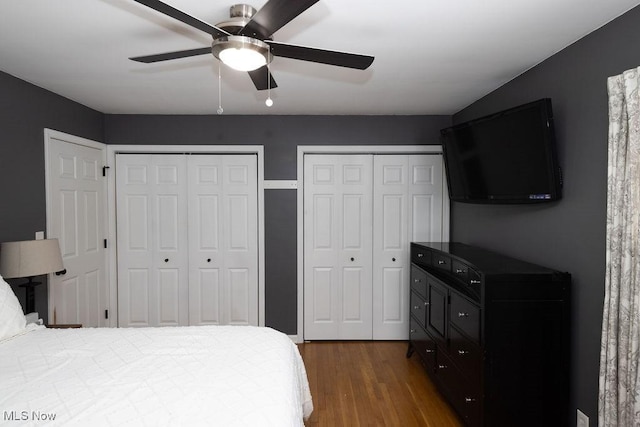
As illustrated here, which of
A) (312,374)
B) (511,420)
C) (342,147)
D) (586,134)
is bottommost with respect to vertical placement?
(312,374)

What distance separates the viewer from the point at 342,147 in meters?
3.69

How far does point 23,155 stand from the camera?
259 centimetres

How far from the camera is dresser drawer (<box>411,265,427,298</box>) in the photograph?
3000 millimetres

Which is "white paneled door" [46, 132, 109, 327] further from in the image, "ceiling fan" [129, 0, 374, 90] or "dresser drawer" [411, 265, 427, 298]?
"dresser drawer" [411, 265, 427, 298]

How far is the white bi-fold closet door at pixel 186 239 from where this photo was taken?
3705mm

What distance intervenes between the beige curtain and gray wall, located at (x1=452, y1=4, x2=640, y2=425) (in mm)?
191

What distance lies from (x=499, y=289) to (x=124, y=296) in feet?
12.1

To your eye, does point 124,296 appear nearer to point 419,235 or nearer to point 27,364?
point 27,364

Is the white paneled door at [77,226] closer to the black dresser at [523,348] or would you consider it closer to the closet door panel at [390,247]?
the closet door panel at [390,247]

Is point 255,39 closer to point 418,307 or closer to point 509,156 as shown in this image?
point 509,156

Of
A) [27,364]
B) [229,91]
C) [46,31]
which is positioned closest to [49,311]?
[27,364]

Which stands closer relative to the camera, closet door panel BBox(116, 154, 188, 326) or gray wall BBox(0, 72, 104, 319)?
gray wall BBox(0, 72, 104, 319)

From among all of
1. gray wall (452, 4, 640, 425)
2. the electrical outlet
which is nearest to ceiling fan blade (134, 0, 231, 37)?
gray wall (452, 4, 640, 425)

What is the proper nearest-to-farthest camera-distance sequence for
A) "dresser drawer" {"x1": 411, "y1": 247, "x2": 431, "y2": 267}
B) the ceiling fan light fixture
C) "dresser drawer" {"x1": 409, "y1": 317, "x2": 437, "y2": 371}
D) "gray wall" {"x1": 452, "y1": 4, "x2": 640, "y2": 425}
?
the ceiling fan light fixture → "gray wall" {"x1": 452, "y1": 4, "x2": 640, "y2": 425} → "dresser drawer" {"x1": 409, "y1": 317, "x2": 437, "y2": 371} → "dresser drawer" {"x1": 411, "y1": 247, "x2": 431, "y2": 267}
